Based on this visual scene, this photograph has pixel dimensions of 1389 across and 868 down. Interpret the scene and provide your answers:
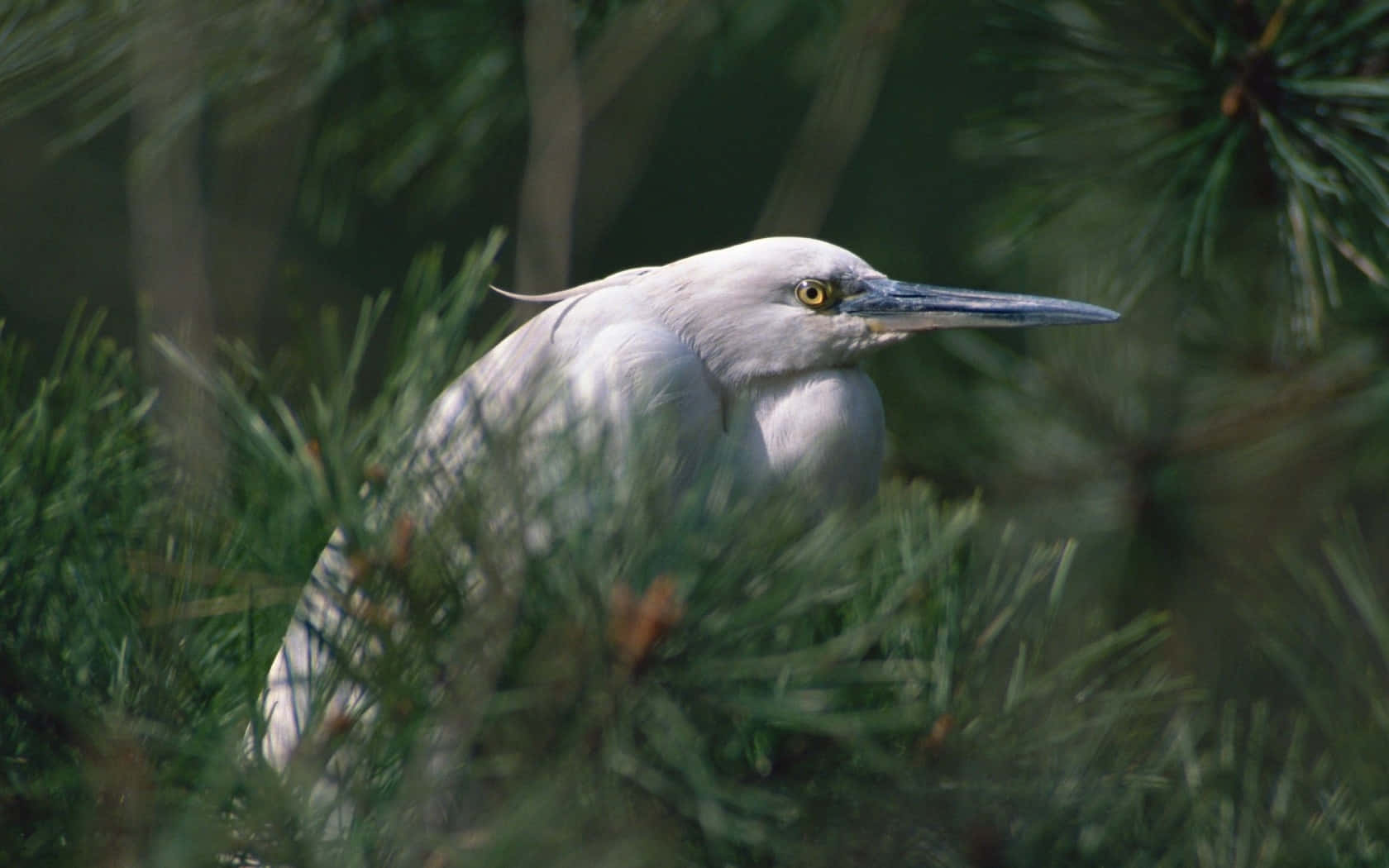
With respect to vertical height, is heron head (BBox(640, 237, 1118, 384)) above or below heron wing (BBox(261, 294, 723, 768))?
below

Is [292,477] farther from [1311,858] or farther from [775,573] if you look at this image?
[1311,858]

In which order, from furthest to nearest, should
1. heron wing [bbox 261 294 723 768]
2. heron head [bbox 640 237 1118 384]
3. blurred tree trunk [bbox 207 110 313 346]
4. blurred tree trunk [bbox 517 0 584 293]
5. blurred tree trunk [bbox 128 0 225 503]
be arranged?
1. blurred tree trunk [bbox 207 110 313 346]
2. heron head [bbox 640 237 1118 384]
3. blurred tree trunk [bbox 517 0 584 293]
4. blurred tree trunk [bbox 128 0 225 503]
5. heron wing [bbox 261 294 723 768]

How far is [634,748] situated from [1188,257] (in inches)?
21.7

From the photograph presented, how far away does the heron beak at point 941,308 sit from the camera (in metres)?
1.04

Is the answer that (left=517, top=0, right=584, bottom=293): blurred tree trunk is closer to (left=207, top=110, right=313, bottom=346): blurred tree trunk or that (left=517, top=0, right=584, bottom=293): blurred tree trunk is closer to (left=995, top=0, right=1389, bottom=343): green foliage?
(left=207, top=110, right=313, bottom=346): blurred tree trunk

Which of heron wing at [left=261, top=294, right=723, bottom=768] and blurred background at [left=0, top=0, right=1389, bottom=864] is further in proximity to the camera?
blurred background at [left=0, top=0, right=1389, bottom=864]

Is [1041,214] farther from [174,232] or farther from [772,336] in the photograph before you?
[174,232]

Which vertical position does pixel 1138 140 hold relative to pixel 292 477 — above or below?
below

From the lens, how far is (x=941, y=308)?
1.07 m

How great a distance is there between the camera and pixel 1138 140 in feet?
3.46

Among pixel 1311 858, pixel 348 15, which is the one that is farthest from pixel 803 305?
pixel 1311 858

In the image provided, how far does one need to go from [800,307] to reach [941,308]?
115 millimetres

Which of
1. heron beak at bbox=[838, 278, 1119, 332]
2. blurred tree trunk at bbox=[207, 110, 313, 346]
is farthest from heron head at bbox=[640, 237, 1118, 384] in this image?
blurred tree trunk at bbox=[207, 110, 313, 346]

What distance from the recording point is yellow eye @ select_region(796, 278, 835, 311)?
107 cm
